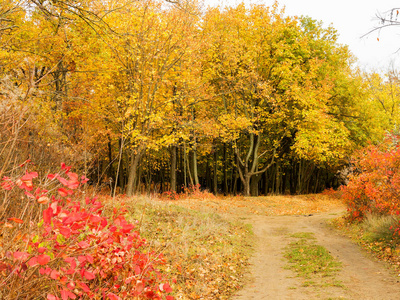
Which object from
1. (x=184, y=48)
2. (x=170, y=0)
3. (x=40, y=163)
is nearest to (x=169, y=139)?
(x=184, y=48)

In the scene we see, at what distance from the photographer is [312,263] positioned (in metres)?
8.49

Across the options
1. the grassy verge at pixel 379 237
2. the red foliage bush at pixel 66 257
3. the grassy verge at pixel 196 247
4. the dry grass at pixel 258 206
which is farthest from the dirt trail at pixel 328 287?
the dry grass at pixel 258 206

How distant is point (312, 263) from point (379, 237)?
108 inches

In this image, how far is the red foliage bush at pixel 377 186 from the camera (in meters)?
9.09

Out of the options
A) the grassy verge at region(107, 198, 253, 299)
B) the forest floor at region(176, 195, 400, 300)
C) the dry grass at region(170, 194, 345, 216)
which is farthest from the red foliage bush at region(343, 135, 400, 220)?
the dry grass at region(170, 194, 345, 216)

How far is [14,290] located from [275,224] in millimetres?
12261

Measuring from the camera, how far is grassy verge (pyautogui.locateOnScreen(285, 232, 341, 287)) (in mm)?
7172

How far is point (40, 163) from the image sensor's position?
8109 mm

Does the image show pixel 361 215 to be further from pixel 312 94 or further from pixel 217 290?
pixel 312 94

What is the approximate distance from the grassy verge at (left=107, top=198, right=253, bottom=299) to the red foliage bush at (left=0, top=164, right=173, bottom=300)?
3.45 ft

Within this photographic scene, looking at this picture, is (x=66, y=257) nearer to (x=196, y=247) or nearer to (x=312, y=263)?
(x=196, y=247)

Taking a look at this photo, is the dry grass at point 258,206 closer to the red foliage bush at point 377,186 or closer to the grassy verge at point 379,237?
the red foliage bush at point 377,186

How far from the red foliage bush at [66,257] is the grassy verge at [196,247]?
1.05 metres

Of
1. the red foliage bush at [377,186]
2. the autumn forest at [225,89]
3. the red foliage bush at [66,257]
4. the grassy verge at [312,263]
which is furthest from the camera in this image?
the autumn forest at [225,89]
